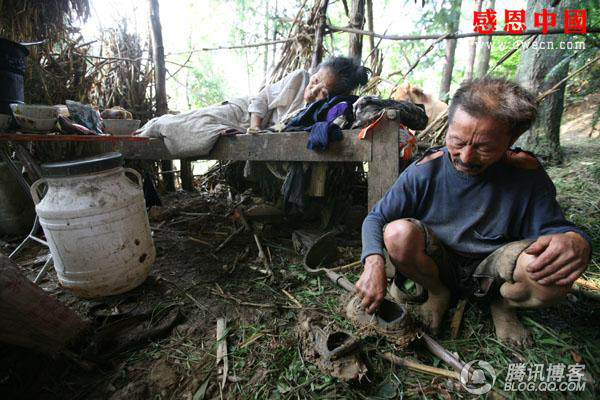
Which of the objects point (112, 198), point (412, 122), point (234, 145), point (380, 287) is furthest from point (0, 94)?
point (412, 122)

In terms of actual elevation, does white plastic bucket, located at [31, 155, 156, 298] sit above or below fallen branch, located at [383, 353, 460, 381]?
above

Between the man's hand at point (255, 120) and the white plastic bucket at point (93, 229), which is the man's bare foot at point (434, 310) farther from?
the man's hand at point (255, 120)

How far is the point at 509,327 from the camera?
5.63ft

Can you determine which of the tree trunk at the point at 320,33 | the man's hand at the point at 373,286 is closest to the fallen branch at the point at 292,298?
the man's hand at the point at 373,286

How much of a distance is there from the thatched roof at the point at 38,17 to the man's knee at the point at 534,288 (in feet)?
17.6

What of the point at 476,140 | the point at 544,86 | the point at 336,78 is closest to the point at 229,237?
the point at 336,78

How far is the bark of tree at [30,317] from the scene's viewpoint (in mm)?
1340

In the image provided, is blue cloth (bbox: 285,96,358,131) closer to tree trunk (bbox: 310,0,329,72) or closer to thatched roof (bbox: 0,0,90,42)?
tree trunk (bbox: 310,0,329,72)

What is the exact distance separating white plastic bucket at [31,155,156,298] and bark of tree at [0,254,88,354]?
1.48ft

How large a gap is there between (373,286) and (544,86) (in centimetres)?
419

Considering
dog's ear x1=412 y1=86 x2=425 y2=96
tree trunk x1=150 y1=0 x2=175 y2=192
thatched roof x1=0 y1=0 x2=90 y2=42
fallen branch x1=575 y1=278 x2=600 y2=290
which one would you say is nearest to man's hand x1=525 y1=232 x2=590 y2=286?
fallen branch x1=575 y1=278 x2=600 y2=290

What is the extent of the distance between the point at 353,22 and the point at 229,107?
1.94 m

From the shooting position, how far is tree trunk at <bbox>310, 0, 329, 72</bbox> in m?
3.99

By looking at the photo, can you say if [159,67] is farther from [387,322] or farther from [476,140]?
[387,322]
